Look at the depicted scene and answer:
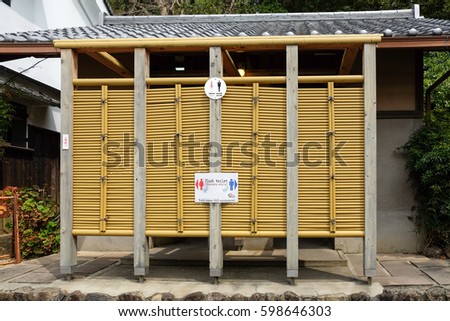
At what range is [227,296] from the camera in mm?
5582

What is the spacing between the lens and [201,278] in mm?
6512

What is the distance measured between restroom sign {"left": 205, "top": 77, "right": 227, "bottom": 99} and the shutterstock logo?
2.28 ft

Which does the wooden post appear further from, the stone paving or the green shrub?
the green shrub

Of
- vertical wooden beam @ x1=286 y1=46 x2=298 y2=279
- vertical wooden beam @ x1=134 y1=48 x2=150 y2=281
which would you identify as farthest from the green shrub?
vertical wooden beam @ x1=134 y1=48 x2=150 y2=281

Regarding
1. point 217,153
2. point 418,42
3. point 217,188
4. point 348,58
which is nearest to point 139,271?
point 217,188

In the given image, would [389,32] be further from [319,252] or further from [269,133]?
[319,252]

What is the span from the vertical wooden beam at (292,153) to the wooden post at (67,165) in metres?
3.31

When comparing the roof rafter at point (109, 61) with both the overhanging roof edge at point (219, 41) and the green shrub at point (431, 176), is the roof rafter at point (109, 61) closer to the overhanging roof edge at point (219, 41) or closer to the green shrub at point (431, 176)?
the overhanging roof edge at point (219, 41)

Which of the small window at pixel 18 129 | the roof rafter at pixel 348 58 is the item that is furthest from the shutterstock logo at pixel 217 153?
the small window at pixel 18 129

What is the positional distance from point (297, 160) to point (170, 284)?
2651 mm

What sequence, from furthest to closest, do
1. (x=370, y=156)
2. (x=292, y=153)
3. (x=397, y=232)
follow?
(x=397, y=232)
(x=292, y=153)
(x=370, y=156)

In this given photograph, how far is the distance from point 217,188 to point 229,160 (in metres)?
0.46

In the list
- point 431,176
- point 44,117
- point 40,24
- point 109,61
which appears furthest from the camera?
point 40,24

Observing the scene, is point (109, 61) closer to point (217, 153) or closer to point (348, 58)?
point (217, 153)
